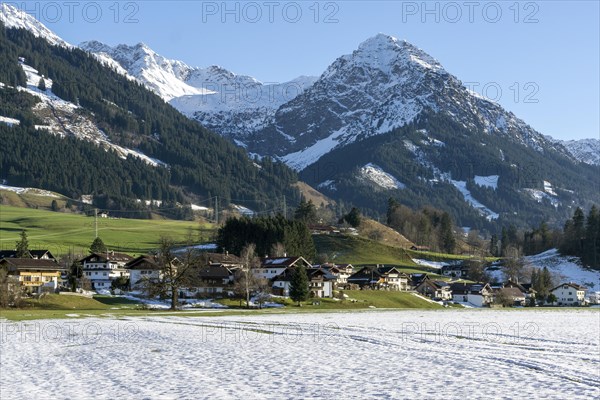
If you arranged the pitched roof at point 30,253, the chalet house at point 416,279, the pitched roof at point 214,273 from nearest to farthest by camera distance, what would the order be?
the pitched roof at point 214,273 → the pitched roof at point 30,253 → the chalet house at point 416,279

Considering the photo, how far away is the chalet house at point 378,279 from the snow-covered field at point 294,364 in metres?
105

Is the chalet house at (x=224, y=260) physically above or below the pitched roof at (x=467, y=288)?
above

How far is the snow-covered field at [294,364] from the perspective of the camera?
94.5ft

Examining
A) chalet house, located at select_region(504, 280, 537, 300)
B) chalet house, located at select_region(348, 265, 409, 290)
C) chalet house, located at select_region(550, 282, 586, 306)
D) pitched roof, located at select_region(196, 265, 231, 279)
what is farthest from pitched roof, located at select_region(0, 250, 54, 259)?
chalet house, located at select_region(550, 282, 586, 306)

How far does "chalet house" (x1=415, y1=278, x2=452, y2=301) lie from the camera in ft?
567

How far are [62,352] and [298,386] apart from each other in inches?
779

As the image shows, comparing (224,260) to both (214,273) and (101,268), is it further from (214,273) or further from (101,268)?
(101,268)

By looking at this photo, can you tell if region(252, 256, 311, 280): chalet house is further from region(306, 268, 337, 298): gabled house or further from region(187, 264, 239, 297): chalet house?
region(187, 264, 239, 297): chalet house

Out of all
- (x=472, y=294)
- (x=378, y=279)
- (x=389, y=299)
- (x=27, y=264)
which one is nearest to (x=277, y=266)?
(x=389, y=299)

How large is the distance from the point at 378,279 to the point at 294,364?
131953 millimetres

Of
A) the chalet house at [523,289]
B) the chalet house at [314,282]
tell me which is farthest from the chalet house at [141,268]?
the chalet house at [523,289]

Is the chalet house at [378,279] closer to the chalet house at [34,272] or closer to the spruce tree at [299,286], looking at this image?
the spruce tree at [299,286]

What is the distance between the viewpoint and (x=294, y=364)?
3616 cm

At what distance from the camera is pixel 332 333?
184 ft
